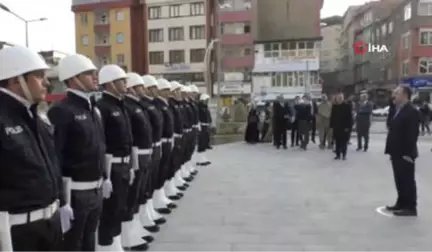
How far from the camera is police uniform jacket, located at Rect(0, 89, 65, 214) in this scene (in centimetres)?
280

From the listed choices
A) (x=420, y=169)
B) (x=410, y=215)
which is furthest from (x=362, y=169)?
(x=410, y=215)

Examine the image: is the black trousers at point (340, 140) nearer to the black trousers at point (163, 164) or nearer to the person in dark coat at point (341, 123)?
the person in dark coat at point (341, 123)

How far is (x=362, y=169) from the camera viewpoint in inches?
463

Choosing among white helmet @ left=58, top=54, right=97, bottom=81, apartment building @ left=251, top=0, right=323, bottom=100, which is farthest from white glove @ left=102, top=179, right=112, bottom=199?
apartment building @ left=251, top=0, right=323, bottom=100

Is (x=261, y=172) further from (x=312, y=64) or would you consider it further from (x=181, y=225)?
(x=312, y=64)

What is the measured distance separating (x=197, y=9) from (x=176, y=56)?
6064 millimetres

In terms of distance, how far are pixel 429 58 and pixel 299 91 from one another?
12949 mm

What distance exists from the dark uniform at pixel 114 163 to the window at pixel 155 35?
5764 cm

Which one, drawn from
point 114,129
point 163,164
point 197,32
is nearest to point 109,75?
point 114,129

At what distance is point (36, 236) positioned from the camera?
115 inches

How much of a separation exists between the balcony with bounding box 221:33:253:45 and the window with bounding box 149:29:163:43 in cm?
960

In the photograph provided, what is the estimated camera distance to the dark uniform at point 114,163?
4770 millimetres

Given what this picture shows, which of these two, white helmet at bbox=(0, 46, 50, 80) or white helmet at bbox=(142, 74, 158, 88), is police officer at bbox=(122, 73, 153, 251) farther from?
white helmet at bbox=(0, 46, 50, 80)

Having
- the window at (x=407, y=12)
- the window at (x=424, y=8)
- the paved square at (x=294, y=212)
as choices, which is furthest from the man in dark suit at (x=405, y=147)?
the window at (x=407, y=12)
